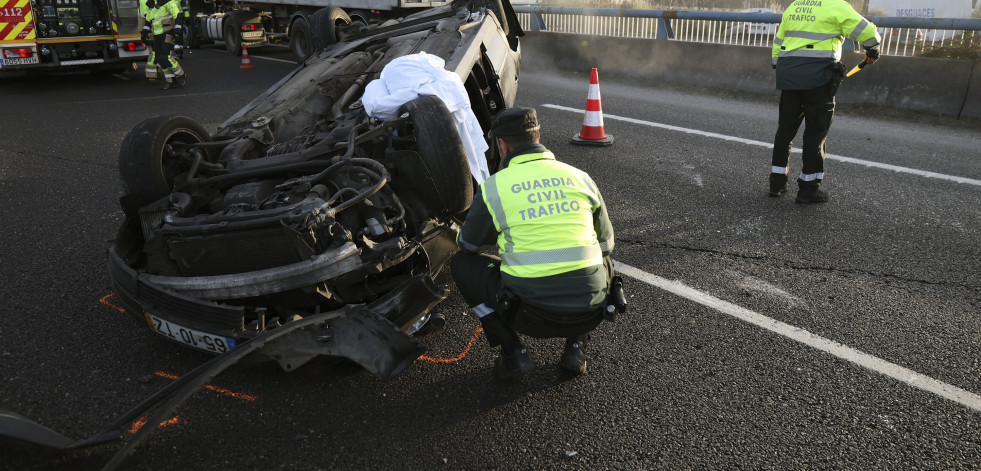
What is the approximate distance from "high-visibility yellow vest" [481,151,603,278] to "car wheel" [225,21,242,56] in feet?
44.6

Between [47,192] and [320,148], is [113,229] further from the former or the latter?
[320,148]

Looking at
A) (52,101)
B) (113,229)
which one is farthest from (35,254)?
(52,101)

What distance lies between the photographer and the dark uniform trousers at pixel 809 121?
556 cm

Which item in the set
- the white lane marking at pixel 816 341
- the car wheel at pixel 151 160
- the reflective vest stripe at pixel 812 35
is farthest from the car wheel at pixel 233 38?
the white lane marking at pixel 816 341

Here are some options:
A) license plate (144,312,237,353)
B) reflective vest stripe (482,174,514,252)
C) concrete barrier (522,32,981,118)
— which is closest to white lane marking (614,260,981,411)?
reflective vest stripe (482,174,514,252)

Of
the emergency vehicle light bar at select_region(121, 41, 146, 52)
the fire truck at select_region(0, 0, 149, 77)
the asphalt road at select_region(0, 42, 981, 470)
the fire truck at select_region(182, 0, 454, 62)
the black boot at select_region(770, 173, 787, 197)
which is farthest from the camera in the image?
the fire truck at select_region(182, 0, 454, 62)

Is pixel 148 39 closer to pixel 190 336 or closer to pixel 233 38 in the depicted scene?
pixel 233 38

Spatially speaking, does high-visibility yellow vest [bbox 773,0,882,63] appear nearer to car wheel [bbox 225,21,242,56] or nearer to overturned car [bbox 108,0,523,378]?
overturned car [bbox 108,0,523,378]

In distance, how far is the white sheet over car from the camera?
4180mm

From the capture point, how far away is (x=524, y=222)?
3.04 m

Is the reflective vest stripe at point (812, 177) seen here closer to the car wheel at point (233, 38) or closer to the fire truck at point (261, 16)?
the fire truck at point (261, 16)

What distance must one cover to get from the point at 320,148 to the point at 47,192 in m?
3.53

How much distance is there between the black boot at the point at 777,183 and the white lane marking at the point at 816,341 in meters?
1.97

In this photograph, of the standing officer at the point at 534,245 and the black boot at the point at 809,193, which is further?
the black boot at the point at 809,193
